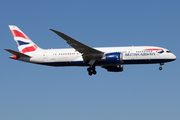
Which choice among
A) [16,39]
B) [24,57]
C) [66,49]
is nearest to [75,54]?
[66,49]

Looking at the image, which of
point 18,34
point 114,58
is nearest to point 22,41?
point 18,34

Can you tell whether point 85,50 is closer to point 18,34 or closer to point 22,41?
point 22,41

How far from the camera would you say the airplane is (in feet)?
140

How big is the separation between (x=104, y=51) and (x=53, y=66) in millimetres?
7943

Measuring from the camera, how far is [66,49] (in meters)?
45.5

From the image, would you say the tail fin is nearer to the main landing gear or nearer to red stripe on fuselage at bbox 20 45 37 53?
red stripe on fuselage at bbox 20 45 37 53

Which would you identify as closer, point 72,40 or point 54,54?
point 72,40

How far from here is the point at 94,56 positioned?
142 ft

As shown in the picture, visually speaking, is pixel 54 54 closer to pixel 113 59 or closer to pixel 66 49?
pixel 66 49

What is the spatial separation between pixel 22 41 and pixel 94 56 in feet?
41.2

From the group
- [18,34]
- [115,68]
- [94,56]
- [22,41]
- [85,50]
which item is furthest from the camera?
[115,68]

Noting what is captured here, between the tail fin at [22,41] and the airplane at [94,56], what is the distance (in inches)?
33.4

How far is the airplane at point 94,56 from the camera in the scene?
4264cm

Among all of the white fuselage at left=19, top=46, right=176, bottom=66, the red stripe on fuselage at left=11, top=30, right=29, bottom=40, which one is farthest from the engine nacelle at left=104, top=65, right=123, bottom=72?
the red stripe on fuselage at left=11, top=30, right=29, bottom=40
